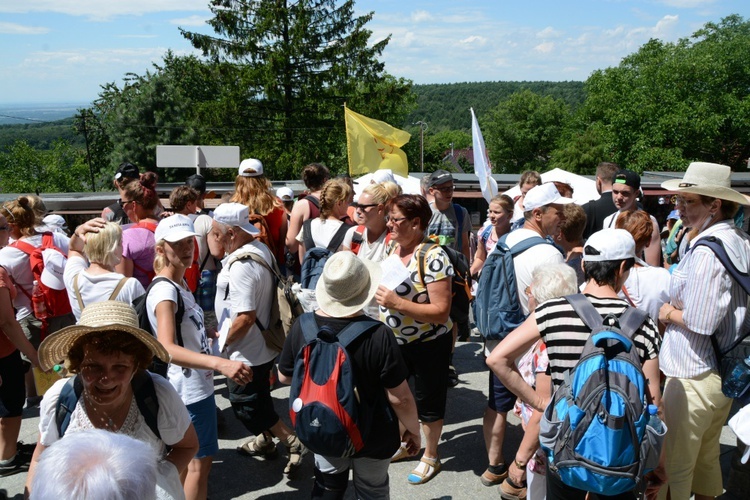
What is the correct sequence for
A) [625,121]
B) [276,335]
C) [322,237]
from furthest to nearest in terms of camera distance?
[625,121] → [322,237] → [276,335]

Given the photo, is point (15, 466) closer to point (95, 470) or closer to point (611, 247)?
point (95, 470)

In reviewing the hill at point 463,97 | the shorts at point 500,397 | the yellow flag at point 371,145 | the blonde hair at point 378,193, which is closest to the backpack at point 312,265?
the blonde hair at point 378,193

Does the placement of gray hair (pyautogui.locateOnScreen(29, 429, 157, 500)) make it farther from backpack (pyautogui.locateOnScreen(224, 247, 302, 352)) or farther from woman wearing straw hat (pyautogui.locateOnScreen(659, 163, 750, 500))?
woman wearing straw hat (pyautogui.locateOnScreen(659, 163, 750, 500))

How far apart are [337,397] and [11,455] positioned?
277cm

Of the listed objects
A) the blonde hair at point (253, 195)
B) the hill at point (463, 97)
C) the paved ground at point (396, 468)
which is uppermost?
the hill at point (463, 97)

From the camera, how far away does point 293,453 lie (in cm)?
406

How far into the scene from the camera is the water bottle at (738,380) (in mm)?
2908

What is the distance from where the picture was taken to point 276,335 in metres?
3.86

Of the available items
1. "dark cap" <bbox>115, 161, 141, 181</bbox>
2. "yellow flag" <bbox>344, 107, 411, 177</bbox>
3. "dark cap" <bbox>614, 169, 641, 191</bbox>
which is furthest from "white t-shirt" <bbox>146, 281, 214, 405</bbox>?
"yellow flag" <bbox>344, 107, 411, 177</bbox>

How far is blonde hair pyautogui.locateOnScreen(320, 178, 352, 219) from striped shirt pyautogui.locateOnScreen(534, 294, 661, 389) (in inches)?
97.9

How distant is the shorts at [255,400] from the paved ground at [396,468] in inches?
15.6

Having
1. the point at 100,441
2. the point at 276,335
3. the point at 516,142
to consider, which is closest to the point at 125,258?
the point at 276,335

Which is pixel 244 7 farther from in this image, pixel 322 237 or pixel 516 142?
pixel 516 142

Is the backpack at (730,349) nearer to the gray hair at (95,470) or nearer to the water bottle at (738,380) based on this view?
the water bottle at (738,380)
